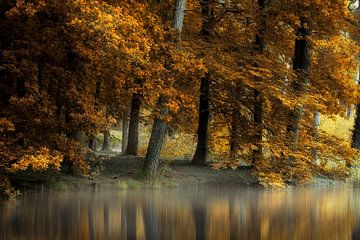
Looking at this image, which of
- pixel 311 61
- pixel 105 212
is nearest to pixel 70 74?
pixel 105 212

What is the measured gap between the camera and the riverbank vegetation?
13.5 meters

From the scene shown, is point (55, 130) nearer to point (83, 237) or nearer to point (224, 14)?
point (83, 237)

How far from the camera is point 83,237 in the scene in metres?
8.92

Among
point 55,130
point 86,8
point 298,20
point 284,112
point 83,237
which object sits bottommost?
point 83,237

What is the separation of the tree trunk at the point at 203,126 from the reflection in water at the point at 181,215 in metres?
4.27

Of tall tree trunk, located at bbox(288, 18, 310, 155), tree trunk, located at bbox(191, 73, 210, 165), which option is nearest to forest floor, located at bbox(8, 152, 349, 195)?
tree trunk, located at bbox(191, 73, 210, 165)

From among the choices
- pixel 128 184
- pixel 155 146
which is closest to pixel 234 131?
pixel 155 146

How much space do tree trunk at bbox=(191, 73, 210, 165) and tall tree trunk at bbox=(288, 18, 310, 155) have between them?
3.27m

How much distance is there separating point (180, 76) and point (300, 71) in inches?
190

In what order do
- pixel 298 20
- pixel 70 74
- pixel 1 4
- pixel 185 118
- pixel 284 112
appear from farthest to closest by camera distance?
1. pixel 185 118
2. pixel 284 112
3. pixel 298 20
4. pixel 70 74
5. pixel 1 4

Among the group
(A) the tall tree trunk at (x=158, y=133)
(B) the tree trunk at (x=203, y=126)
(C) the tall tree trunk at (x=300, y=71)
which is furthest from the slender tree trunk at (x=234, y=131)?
(A) the tall tree trunk at (x=158, y=133)

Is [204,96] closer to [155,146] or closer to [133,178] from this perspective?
[155,146]

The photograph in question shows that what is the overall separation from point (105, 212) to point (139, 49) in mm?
4767

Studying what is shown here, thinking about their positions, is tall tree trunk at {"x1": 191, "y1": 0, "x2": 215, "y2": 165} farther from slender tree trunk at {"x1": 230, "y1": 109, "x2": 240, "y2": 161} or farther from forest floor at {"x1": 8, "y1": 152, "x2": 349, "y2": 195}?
slender tree trunk at {"x1": 230, "y1": 109, "x2": 240, "y2": 161}
